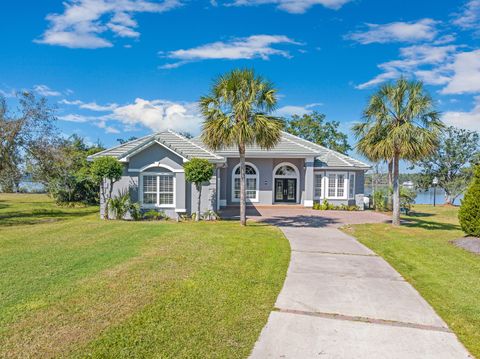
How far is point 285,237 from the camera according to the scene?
1254 centimetres

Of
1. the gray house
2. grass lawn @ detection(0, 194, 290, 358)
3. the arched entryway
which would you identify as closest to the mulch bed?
grass lawn @ detection(0, 194, 290, 358)

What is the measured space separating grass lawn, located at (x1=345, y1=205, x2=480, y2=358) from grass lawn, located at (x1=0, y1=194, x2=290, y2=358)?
114 inches

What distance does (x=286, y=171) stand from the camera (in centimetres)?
2670

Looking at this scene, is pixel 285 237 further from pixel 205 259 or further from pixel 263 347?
pixel 263 347

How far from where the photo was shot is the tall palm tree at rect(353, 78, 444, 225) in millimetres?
15180

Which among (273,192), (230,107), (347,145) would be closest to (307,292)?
(230,107)

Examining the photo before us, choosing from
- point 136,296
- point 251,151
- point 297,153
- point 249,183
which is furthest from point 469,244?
point 249,183

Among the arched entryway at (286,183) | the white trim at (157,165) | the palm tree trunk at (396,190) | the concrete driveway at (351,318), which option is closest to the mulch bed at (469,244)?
the concrete driveway at (351,318)

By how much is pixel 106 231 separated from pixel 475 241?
41.9ft

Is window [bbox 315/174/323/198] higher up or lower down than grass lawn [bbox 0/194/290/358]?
higher up

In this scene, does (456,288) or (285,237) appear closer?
(456,288)

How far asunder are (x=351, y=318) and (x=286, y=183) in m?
21.6

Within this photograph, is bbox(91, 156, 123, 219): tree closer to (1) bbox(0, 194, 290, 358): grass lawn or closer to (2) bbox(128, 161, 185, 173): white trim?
(2) bbox(128, 161, 185, 173): white trim

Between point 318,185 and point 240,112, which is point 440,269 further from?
point 318,185
